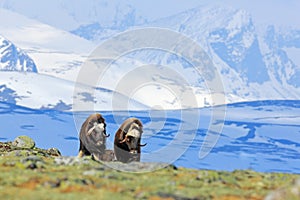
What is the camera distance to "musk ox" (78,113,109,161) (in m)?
35.9

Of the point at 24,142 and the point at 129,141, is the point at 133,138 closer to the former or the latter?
the point at 129,141

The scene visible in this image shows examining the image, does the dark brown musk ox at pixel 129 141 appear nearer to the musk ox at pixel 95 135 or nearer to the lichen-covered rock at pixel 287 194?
the musk ox at pixel 95 135

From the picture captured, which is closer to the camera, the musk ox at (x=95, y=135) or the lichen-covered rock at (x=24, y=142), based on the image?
the musk ox at (x=95, y=135)

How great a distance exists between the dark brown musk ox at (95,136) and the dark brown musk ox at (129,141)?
2.89 feet

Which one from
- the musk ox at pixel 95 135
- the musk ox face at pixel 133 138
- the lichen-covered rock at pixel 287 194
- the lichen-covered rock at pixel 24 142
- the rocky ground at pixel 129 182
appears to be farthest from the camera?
the lichen-covered rock at pixel 24 142

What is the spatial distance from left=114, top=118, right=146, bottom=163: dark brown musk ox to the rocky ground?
158 inches

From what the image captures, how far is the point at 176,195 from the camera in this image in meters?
21.3

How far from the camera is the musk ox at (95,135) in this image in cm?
3594

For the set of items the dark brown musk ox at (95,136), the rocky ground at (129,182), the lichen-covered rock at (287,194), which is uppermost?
the dark brown musk ox at (95,136)

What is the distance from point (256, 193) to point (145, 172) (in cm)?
629

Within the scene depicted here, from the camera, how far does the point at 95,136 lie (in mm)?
36188

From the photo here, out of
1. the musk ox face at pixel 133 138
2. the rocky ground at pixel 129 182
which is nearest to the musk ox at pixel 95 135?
the musk ox face at pixel 133 138

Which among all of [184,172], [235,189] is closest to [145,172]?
[184,172]

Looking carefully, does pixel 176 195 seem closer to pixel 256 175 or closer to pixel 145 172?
pixel 145 172
